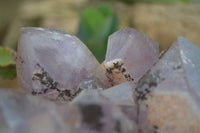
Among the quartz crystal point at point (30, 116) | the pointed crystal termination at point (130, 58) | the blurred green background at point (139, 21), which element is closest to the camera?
the quartz crystal point at point (30, 116)

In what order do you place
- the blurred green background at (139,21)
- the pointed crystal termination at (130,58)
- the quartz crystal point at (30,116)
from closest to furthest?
the quartz crystal point at (30,116) → the pointed crystal termination at (130,58) → the blurred green background at (139,21)

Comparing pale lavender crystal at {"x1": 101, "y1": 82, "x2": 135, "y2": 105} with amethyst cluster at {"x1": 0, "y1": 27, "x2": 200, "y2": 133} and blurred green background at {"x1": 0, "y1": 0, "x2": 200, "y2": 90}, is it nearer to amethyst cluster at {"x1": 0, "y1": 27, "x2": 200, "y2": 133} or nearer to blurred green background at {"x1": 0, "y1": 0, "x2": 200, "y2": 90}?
amethyst cluster at {"x1": 0, "y1": 27, "x2": 200, "y2": 133}

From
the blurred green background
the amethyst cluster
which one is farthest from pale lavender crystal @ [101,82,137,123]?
the blurred green background

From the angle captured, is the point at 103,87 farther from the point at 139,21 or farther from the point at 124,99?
the point at 139,21

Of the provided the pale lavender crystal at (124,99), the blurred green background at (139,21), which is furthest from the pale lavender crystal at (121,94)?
the blurred green background at (139,21)

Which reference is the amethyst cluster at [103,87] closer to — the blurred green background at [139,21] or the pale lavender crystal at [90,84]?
the pale lavender crystal at [90,84]

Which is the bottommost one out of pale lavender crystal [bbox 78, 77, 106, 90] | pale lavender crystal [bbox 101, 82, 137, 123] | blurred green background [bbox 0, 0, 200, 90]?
blurred green background [bbox 0, 0, 200, 90]

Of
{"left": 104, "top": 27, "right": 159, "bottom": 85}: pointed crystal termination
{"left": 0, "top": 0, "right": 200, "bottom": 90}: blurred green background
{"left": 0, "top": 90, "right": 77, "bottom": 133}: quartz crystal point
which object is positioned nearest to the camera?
{"left": 0, "top": 90, "right": 77, "bottom": 133}: quartz crystal point
